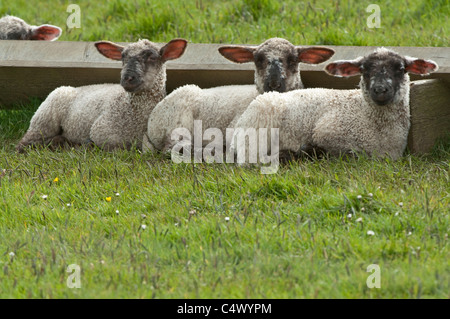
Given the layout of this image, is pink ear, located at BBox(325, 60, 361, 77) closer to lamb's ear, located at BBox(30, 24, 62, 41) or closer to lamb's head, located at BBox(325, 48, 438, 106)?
lamb's head, located at BBox(325, 48, 438, 106)

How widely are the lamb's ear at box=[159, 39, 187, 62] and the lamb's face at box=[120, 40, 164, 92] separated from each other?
0.05 meters

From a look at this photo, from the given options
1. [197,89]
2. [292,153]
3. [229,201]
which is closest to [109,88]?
[197,89]

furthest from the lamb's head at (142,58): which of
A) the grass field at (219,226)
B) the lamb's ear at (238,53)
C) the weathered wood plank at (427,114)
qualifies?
the weathered wood plank at (427,114)

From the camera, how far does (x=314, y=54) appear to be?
7281mm

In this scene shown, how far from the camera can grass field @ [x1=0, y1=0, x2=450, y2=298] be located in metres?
4.29

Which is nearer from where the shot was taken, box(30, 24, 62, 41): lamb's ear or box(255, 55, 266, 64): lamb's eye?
box(255, 55, 266, 64): lamb's eye

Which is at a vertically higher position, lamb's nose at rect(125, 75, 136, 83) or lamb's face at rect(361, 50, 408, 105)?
lamb's face at rect(361, 50, 408, 105)

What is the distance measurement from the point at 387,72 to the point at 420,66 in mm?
345

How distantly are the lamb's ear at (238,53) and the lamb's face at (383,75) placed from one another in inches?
49.3

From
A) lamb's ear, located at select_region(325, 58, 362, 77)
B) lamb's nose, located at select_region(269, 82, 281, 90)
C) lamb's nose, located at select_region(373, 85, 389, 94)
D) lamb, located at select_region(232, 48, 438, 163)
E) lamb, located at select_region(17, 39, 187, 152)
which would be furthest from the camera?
lamb, located at select_region(17, 39, 187, 152)

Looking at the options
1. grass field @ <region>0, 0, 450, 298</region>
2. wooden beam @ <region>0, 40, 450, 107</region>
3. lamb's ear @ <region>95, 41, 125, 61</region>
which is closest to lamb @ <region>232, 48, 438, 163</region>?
grass field @ <region>0, 0, 450, 298</region>

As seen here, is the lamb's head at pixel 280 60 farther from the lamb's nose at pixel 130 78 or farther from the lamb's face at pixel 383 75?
the lamb's nose at pixel 130 78

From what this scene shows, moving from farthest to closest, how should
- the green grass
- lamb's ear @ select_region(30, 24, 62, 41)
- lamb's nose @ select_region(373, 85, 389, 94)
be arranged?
lamb's ear @ select_region(30, 24, 62, 41), the green grass, lamb's nose @ select_region(373, 85, 389, 94)
